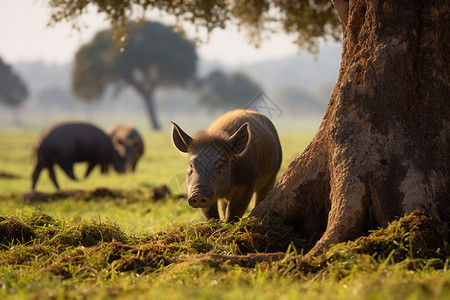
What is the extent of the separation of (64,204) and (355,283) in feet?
25.7

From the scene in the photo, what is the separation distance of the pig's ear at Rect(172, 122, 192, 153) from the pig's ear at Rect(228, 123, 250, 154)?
1.84 feet

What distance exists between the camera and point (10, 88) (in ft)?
235

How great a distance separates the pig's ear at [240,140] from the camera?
20.2 ft

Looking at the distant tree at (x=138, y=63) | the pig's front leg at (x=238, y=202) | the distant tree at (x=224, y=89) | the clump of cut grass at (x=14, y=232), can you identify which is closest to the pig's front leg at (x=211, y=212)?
the pig's front leg at (x=238, y=202)

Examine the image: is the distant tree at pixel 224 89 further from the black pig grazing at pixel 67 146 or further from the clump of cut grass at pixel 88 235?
the clump of cut grass at pixel 88 235

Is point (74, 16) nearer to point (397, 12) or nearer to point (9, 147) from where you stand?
point (397, 12)

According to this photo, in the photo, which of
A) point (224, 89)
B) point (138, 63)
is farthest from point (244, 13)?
point (224, 89)

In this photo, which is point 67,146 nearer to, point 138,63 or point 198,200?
point 198,200

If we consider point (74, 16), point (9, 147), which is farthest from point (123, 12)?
point (9, 147)

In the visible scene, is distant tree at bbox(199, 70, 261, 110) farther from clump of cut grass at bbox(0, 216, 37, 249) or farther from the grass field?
the grass field

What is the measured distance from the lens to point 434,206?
15.0ft

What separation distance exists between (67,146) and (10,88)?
61718 millimetres

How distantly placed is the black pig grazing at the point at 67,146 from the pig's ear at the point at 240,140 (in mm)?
10196

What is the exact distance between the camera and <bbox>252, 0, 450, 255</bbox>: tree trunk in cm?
475
